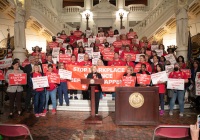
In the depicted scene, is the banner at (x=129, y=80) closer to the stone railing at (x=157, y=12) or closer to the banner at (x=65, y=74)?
the banner at (x=65, y=74)

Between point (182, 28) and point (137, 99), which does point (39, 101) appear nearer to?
point (137, 99)

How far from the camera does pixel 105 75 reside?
950 cm

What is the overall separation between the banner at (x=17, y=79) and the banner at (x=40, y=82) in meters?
0.46

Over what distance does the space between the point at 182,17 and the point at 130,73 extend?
554 centimetres

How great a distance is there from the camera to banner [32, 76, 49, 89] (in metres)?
7.77

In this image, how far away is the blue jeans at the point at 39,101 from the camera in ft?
26.0

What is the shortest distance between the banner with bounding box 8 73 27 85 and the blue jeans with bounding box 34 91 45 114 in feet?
2.05

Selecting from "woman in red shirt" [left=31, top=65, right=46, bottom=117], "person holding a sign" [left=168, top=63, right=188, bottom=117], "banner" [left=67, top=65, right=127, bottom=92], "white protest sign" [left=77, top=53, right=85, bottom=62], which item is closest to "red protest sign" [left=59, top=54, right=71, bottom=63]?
"white protest sign" [left=77, top=53, right=85, bottom=62]

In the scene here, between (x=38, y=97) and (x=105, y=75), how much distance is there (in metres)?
3.03

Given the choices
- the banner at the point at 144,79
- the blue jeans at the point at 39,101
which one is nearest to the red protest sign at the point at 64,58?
the blue jeans at the point at 39,101

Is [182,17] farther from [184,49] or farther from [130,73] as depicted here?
[130,73]

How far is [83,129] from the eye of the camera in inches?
251

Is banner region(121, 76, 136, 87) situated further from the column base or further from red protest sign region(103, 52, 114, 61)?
the column base

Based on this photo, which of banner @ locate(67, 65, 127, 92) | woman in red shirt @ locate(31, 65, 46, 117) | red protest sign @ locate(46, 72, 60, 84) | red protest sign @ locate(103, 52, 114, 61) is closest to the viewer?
woman in red shirt @ locate(31, 65, 46, 117)
